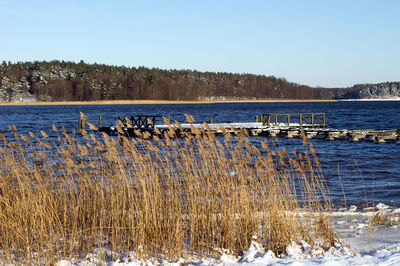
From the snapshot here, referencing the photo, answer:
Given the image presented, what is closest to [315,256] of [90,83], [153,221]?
[153,221]

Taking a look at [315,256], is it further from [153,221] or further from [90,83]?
[90,83]

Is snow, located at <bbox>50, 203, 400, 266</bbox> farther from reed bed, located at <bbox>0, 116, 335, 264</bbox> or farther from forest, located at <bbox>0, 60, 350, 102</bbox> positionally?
forest, located at <bbox>0, 60, 350, 102</bbox>

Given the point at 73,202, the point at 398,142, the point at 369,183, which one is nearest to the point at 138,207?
the point at 73,202

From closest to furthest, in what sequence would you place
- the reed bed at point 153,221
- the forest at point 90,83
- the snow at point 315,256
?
the snow at point 315,256, the reed bed at point 153,221, the forest at point 90,83

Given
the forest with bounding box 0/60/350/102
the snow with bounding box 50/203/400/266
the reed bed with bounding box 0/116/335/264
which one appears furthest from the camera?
the forest with bounding box 0/60/350/102

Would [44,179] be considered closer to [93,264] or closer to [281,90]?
[93,264]

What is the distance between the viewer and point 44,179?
24.2 feet

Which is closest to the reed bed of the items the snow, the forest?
the snow

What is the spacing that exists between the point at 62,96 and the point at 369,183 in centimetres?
12773

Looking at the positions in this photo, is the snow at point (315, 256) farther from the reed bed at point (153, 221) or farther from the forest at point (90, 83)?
the forest at point (90, 83)

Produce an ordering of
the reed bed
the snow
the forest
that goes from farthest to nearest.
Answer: the forest
the reed bed
the snow

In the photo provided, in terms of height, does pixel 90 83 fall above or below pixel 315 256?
above

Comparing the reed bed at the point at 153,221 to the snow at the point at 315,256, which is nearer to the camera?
the snow at the point at 315,256

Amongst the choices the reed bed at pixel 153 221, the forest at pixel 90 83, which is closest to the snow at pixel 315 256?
the reed bed at pixel 153 221
